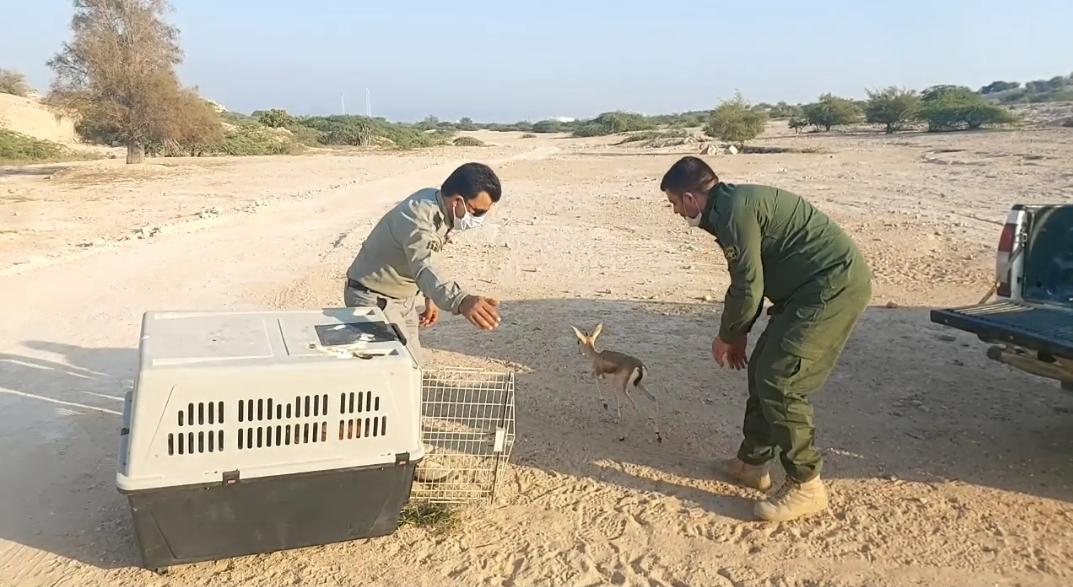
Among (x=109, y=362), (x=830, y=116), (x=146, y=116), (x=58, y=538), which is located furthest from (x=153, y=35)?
(x=830, y=116)

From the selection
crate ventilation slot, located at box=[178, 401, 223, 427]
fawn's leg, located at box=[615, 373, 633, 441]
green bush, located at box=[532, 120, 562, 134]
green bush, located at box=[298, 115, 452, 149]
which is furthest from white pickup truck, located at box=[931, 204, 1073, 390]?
green bush, located at box=[532, 120, 562, 134]

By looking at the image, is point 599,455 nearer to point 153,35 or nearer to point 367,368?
point 367,368

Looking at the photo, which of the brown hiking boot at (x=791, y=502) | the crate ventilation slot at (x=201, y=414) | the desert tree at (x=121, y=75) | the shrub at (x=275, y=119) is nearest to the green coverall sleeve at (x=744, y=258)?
the brown hiking boot at (x=791, y=502)

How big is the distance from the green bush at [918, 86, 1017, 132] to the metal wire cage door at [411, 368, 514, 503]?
35191mm

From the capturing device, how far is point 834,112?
142ft

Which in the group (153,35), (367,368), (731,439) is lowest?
(731,439)

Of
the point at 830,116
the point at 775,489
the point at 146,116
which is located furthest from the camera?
the point at 830,116

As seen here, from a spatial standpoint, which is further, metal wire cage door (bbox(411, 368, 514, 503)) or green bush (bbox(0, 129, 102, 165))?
green bush (bbox(0, 129, 102, 165))

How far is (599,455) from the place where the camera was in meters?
4.69

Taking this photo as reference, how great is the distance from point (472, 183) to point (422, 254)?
44cm

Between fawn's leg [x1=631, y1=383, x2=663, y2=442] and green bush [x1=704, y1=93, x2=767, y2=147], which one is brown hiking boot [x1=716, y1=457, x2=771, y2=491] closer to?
fawn's leg [x1=631, y1=383, x2=663, y2=442]

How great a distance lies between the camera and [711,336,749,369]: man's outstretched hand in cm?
396

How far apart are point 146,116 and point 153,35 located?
2995 mm

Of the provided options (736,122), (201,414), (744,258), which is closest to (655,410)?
(744,258)
